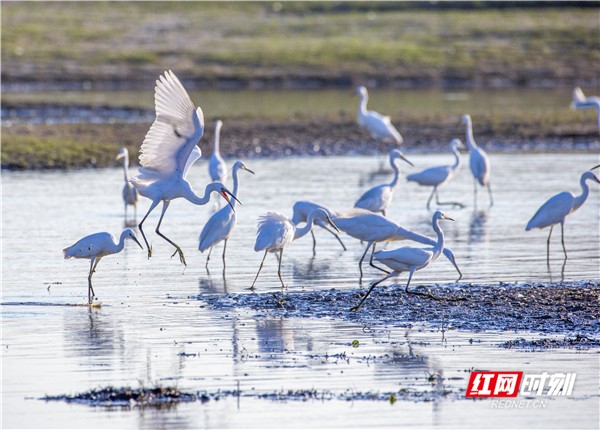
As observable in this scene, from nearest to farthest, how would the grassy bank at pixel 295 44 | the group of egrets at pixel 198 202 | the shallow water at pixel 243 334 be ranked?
the shallow water at pixel 243 334 < the group of egrets at pixel 198 202 < the grassy bank at pixel 295 44

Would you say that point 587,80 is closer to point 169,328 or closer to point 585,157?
point 585,157

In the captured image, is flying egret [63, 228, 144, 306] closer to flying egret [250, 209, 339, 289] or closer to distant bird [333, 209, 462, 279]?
flying egret [250, 209, 339, 289]

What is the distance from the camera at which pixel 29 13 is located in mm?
67812

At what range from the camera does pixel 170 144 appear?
41.6 feet

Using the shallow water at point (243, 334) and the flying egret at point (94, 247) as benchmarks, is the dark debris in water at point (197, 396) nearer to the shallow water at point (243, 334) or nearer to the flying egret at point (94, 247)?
the shallow water at point (243, 334)

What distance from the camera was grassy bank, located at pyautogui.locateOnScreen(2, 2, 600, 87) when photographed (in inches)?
1933

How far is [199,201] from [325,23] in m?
55.4

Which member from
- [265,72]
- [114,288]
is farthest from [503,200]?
[265,72]

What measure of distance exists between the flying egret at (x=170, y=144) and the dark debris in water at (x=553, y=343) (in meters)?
4.42

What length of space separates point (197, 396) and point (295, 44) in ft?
165

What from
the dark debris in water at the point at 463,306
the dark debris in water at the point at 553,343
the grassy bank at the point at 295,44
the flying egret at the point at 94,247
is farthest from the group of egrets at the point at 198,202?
the grassy bank at the point at 295,44

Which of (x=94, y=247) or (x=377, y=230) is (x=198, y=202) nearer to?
(x=94, y=247)

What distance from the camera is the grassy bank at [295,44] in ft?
161

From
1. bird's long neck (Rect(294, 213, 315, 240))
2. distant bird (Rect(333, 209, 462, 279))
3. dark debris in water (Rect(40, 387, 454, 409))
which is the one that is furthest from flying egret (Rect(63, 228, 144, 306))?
dark debris in water (Rect(40, 387, 454, 409))
